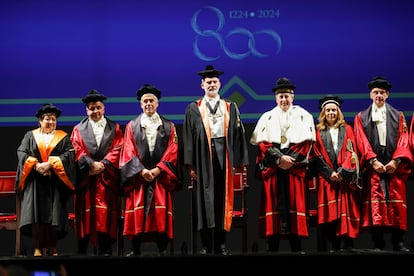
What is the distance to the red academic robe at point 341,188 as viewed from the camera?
670 centimetres

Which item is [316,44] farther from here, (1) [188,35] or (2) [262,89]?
(1) [188,35]

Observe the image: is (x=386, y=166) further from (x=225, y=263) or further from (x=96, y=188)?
(x=96, y=188)

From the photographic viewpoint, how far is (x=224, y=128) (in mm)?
6785

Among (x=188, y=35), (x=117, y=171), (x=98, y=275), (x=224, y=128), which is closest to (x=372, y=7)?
(x=188, y=35)

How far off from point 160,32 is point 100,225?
266 centimetres

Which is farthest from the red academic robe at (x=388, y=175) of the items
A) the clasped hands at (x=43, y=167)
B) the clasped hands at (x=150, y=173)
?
the clasped hands at (x=43, y=167)

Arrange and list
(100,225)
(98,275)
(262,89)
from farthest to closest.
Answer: (262,89)
(100,225)
(98,275)

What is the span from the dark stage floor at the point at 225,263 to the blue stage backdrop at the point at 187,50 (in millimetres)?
2437

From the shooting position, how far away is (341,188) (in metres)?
6.76

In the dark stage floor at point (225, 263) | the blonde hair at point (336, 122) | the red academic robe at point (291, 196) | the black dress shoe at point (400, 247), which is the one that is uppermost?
the blonde hair at point (336, 122)

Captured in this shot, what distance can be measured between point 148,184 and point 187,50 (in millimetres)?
2238

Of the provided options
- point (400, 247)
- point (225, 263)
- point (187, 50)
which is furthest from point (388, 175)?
point (187, 50)

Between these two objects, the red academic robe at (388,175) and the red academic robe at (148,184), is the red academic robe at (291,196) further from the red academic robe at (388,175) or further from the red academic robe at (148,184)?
the red academic robe at (148,184)

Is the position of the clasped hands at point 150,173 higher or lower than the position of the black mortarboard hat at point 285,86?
lower
